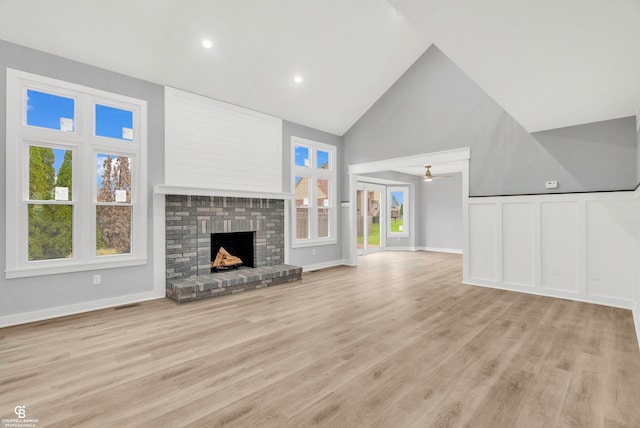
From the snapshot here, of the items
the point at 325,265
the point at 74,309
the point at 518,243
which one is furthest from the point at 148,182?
the point at 518,243

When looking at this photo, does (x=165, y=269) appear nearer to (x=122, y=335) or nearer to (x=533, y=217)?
(x=122, y=335)

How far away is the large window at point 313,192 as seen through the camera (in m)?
6.58

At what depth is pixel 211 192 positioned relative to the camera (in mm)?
4828

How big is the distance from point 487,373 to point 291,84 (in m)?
5.01

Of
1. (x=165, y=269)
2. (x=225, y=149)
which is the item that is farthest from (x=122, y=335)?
(x=225, y=149)

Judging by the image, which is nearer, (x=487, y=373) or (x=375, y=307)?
(x=487, y=373)

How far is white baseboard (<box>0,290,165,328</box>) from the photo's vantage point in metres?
3.42

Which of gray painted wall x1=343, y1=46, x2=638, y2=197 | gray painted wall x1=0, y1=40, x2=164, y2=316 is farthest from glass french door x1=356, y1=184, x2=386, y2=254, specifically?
gray painted wall x1=0, y1=40, x2=164, y2=316

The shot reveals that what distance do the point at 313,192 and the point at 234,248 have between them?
212 centimetres

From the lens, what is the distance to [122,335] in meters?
3.10

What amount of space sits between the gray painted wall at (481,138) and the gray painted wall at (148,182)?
4.24m

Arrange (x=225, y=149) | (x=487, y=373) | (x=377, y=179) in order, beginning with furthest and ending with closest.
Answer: (x=377, y=179), (x=225, y=149), (x=487, y=373)

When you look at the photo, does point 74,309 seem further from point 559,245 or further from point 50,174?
point 559,245

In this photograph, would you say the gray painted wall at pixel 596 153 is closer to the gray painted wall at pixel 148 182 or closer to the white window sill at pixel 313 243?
the white window sill at pixel 313 243
